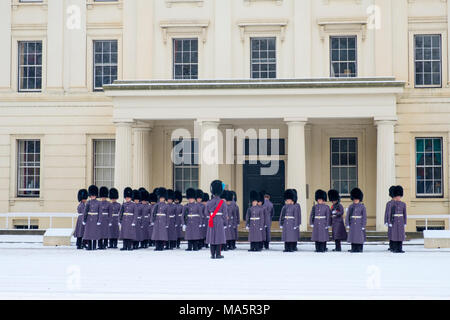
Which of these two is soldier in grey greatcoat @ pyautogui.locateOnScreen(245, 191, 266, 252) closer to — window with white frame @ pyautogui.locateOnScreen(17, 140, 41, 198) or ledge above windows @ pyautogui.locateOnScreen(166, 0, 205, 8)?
ledge above windows @ pyautogui.locateOnScreen(166, 0, 205, 8)

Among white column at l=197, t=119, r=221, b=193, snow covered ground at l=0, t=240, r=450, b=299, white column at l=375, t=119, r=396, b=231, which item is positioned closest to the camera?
snow covered ground at l=0, t=240, r=450, b=299

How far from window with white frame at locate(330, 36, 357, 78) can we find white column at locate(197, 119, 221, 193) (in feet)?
16.1

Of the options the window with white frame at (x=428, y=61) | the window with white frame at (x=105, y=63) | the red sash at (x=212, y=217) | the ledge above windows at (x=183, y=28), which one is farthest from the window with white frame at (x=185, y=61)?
the red sash at (x=212, y=217)

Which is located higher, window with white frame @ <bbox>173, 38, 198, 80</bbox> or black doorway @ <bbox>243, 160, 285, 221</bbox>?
window with white frame @ <bbox>173, 38, 198, 80</bbox>

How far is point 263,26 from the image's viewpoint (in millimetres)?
23859

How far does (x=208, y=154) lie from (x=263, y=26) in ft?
17.7

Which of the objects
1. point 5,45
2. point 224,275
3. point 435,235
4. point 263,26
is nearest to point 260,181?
point 263,26

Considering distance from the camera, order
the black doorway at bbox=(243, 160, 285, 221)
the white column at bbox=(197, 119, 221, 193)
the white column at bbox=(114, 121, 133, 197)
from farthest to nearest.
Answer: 1. the black doorway at bbox=(243, 160, 285, 221)
2. the white column at bbox=(114, 121, 133, 197)
3. the white column at bbox=(197, 119, 221, 193)

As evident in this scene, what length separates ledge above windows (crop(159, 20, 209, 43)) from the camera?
945 inches

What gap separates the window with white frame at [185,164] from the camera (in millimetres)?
24531

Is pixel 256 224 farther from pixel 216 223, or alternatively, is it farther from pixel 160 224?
pixel 160 224

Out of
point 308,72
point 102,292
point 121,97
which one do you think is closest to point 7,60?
point 121,97

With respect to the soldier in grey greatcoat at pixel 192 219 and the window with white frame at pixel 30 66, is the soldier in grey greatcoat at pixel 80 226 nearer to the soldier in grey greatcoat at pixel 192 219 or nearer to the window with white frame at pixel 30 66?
the soldier in grey greatcoat at pixel 192 219

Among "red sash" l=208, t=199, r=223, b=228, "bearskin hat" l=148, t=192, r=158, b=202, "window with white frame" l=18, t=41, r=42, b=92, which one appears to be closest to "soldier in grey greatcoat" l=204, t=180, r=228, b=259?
"red sash" l=208, t=199, r=223, b=228
